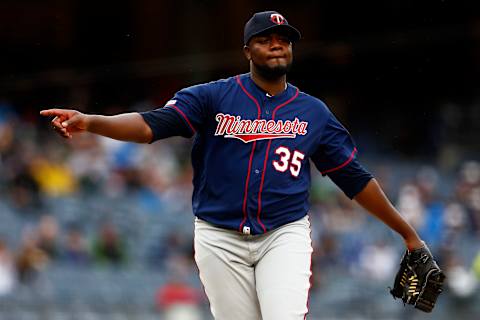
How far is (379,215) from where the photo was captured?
5207 mm

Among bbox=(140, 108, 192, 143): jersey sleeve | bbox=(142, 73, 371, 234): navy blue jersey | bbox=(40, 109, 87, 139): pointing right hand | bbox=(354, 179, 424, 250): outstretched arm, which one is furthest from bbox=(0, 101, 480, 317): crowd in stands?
bbox=(40, 109, 87, 139): pointing right hand

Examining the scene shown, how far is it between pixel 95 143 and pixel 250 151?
8.20 metres

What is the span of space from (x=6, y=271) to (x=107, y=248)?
1.22m

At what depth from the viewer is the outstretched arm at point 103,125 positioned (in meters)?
4.44

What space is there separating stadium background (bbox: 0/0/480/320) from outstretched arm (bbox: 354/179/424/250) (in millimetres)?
5994

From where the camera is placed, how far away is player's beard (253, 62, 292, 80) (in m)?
4.86

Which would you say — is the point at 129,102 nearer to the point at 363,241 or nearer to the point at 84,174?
the point at 84,174

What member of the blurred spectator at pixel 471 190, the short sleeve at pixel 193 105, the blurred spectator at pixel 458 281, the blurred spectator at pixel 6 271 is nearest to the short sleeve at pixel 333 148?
the short sleeve at pixel 193 105

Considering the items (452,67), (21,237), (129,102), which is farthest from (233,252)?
(452,67)

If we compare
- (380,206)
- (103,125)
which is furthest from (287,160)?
(103,125)

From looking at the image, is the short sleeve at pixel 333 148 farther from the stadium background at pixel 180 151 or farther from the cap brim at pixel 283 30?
the stadium background at pixel 180 151

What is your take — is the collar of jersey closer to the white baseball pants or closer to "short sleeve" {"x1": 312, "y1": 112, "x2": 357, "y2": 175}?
"short sleeve" {"x1": 312, "y1": 112, "x2": 357, "y2": 175}

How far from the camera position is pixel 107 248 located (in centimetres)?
1177

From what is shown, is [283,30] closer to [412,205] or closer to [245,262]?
[245,262]
